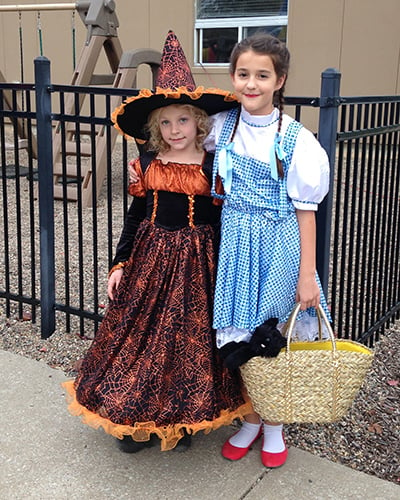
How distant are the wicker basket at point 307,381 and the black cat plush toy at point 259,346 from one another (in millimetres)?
21

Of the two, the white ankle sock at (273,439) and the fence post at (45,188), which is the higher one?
the fence post at (45,188)

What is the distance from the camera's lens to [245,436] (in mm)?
2596

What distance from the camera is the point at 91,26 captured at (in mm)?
7793

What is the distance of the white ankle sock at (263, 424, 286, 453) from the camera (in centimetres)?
252

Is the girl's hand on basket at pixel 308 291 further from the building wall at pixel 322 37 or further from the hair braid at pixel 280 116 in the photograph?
the building wall at pixel 322 37

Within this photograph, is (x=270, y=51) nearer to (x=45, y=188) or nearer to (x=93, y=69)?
(x=45, y=188)

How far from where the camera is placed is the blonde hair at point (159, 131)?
245 cm

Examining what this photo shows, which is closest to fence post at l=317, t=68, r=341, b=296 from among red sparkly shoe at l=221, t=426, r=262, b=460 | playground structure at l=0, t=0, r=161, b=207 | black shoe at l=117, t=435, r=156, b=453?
red sparkly shoe at l=221, t=426, r=262, b=460

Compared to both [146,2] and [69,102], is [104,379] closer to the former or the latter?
[69,102]

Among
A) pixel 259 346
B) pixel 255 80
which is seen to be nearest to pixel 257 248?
pixel 259 346

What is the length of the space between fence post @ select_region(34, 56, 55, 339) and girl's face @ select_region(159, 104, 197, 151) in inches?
49.7

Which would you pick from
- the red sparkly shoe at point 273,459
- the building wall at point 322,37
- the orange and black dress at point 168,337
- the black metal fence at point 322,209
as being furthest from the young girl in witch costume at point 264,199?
the building wall at point 322,37

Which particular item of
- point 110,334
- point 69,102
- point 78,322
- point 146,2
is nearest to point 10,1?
point 146,2

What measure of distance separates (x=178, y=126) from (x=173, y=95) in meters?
0.13
